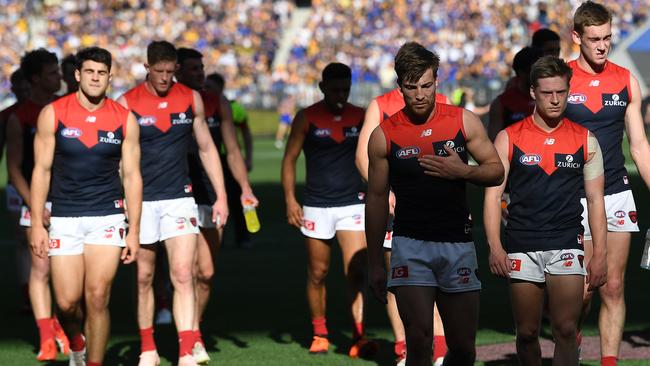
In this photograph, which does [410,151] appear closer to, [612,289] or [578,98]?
[578,98]

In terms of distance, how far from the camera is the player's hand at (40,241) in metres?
8.40

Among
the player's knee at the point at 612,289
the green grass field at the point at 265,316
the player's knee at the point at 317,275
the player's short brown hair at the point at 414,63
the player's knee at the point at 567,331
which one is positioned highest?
the player's short brown hair at the point at 414,63

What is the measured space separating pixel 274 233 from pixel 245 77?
29.2 m

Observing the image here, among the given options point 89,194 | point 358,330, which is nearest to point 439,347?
point 358,330

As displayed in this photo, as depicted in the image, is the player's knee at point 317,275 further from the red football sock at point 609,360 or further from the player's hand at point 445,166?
the player's hand at point 445,166

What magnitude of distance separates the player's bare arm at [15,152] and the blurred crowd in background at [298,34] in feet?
92.9

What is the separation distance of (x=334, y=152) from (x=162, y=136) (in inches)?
57.3

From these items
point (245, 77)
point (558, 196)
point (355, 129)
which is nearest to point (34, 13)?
point (245, 77)

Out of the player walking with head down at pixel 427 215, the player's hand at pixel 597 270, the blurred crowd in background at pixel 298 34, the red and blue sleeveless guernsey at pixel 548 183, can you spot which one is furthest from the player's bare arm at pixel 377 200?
the blurred crowd in background at pixel 298 34

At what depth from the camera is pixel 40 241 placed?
8406mm

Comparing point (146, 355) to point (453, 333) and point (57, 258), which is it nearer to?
point (57, 258)

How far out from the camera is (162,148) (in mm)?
9781

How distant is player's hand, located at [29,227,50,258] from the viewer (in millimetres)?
8398

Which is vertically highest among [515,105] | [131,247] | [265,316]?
[515,105]
